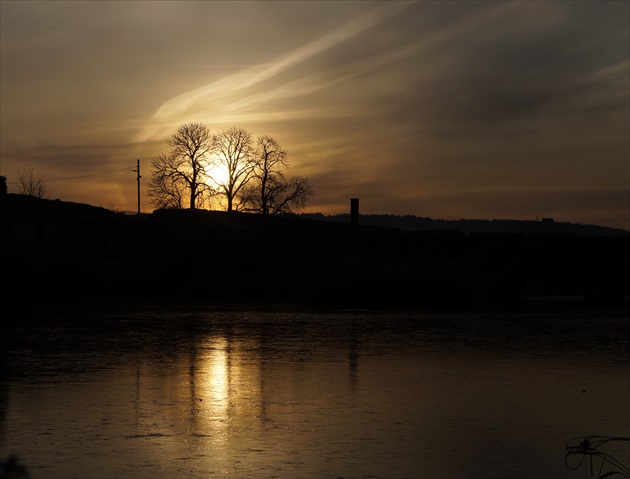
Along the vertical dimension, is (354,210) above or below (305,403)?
above

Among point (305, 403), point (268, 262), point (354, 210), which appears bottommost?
point (305, 403)

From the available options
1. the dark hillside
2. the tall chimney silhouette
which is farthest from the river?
the tall chimney silhouette

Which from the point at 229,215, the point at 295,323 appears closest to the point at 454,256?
the point at 229,215

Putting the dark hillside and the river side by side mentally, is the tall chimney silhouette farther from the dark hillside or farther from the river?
the river

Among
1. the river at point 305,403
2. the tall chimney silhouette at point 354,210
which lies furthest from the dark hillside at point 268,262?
the river at point 305,403

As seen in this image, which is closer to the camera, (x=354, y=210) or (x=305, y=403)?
(x=305, y=403)

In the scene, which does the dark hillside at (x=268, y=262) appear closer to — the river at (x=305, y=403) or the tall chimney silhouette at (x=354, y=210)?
the tall chimney silhouette at (x=354, y=210)

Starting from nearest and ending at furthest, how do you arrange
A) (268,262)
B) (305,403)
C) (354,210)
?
(305,403), (268,262), (354,210)

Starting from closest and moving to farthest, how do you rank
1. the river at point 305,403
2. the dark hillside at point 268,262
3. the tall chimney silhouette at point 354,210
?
1. the river at point 305,403
2. the dark hillside at point 268,262
3. the tall chimney silhouette at point 354,210

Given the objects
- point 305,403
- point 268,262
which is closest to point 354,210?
point 268,262

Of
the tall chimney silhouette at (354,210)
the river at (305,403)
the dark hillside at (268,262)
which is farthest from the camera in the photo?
the tall chimney silhouette at (354,210)

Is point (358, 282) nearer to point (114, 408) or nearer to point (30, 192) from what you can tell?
point (114, 408)

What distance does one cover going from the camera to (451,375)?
52.7 feet

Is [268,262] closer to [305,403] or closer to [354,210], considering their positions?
[354,210]
